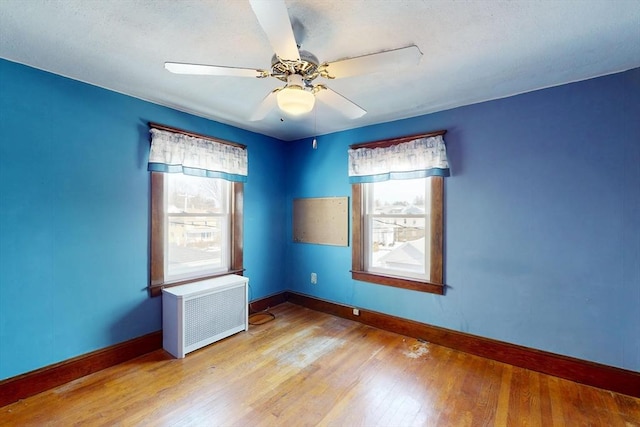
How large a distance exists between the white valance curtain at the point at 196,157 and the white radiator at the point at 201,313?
1226 millimetres

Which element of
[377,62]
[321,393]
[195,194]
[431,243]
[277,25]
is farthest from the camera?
[195,194]

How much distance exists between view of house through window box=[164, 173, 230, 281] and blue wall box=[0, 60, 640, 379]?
276mm

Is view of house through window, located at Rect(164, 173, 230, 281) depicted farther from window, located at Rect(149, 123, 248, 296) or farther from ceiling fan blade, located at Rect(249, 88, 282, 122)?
ceiling fan blade, located at Rect(249, 88, 282, 122)

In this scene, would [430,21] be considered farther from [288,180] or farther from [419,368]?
[288,180]

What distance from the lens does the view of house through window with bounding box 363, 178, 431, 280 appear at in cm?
310

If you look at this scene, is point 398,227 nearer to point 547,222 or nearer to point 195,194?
point 547,222

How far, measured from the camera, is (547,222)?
241 centimetres

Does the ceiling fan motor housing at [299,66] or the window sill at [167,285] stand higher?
the ceiling fan motor housing at [299,66]

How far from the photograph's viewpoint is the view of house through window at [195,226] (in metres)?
2.99

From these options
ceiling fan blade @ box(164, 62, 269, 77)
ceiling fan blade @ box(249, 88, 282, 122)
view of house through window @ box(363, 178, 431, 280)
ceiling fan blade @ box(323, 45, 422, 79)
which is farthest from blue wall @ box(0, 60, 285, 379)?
view of house through window @ box(363, 178, 431, 280)

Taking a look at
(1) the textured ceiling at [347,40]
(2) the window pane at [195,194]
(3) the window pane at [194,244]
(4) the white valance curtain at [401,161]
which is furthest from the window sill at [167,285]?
(4) the white valance curtain at [401,161]

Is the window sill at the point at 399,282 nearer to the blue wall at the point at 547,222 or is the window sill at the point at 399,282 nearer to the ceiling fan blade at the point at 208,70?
the blue wall at the point at 547,222

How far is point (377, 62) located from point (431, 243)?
207 cm

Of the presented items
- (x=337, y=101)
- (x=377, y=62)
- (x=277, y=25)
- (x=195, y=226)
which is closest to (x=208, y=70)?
(x=277, y=25)
